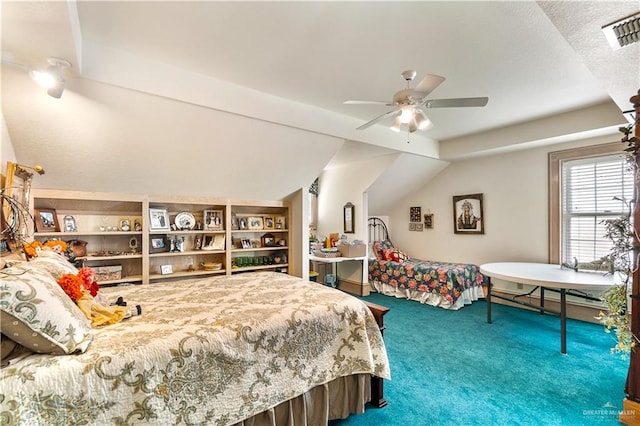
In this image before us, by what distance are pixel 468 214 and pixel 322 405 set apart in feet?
14.3

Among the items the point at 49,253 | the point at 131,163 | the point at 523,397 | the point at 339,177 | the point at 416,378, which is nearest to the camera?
the point at 49,253

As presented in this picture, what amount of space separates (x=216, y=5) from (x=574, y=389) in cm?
377

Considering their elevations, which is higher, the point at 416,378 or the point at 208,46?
the point at 208,46

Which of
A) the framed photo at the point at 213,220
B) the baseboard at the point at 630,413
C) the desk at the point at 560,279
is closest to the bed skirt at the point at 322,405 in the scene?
the baseboard at the point at 630,413

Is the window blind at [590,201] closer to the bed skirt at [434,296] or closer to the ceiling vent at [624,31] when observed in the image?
the bed skirt at [434,296]

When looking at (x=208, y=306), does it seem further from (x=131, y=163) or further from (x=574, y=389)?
(x=574, y=389)

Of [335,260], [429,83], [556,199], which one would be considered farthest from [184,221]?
[556,199]

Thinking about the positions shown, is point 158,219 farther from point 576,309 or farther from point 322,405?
point 576,309

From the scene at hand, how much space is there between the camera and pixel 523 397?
7.09ft

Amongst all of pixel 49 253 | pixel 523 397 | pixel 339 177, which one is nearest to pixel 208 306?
pixel 49 253

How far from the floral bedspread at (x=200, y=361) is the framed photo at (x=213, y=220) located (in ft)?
5.13

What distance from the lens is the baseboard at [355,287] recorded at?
205 inches

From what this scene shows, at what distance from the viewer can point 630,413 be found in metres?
1.87

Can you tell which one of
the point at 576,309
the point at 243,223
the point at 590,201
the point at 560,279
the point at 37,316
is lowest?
the point at 576,309
